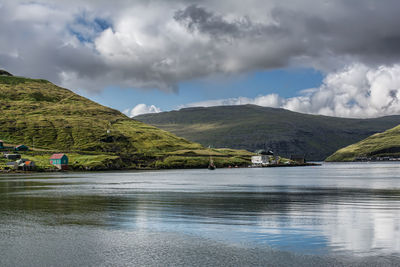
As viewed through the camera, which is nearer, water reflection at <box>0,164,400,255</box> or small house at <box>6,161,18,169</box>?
water reflection at <box>0,164,400,255</box>

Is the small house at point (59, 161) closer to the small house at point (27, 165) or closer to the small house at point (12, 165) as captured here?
the small house at point (27, 165)

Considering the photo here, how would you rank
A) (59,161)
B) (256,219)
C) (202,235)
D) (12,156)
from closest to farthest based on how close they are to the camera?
(202,235) < (256,219) < (12,156) < (59,161)

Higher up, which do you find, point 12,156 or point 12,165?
point 12,156

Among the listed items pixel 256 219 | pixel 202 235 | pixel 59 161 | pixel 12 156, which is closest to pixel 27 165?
pixel 12 156

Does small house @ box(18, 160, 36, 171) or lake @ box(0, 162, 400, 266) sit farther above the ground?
small house @ box(18, 160, 36, 171)

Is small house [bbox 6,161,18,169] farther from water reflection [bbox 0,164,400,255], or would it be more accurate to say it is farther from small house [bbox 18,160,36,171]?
water reflection [bbox 0,164,400,255]

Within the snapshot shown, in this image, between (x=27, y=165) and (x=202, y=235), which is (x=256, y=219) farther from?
(x=27, y=165)

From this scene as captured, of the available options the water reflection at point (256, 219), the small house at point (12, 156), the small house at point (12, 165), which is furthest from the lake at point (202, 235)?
the small house at point (12, 156)

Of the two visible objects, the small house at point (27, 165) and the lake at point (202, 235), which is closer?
the lake at point (202, 235)

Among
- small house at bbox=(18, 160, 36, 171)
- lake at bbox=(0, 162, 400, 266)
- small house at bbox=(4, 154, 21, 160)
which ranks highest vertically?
small house at bbox=(4, 154, 21, 160)

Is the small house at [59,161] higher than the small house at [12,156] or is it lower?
lower

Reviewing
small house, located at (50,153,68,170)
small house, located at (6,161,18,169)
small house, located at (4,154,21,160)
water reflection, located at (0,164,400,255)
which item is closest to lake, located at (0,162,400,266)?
water reflection, located at (0,164,400,255)

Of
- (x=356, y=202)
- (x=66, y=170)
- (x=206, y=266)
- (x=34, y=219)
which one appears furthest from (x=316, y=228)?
(x=66, y=170)

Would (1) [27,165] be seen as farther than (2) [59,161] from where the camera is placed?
No
